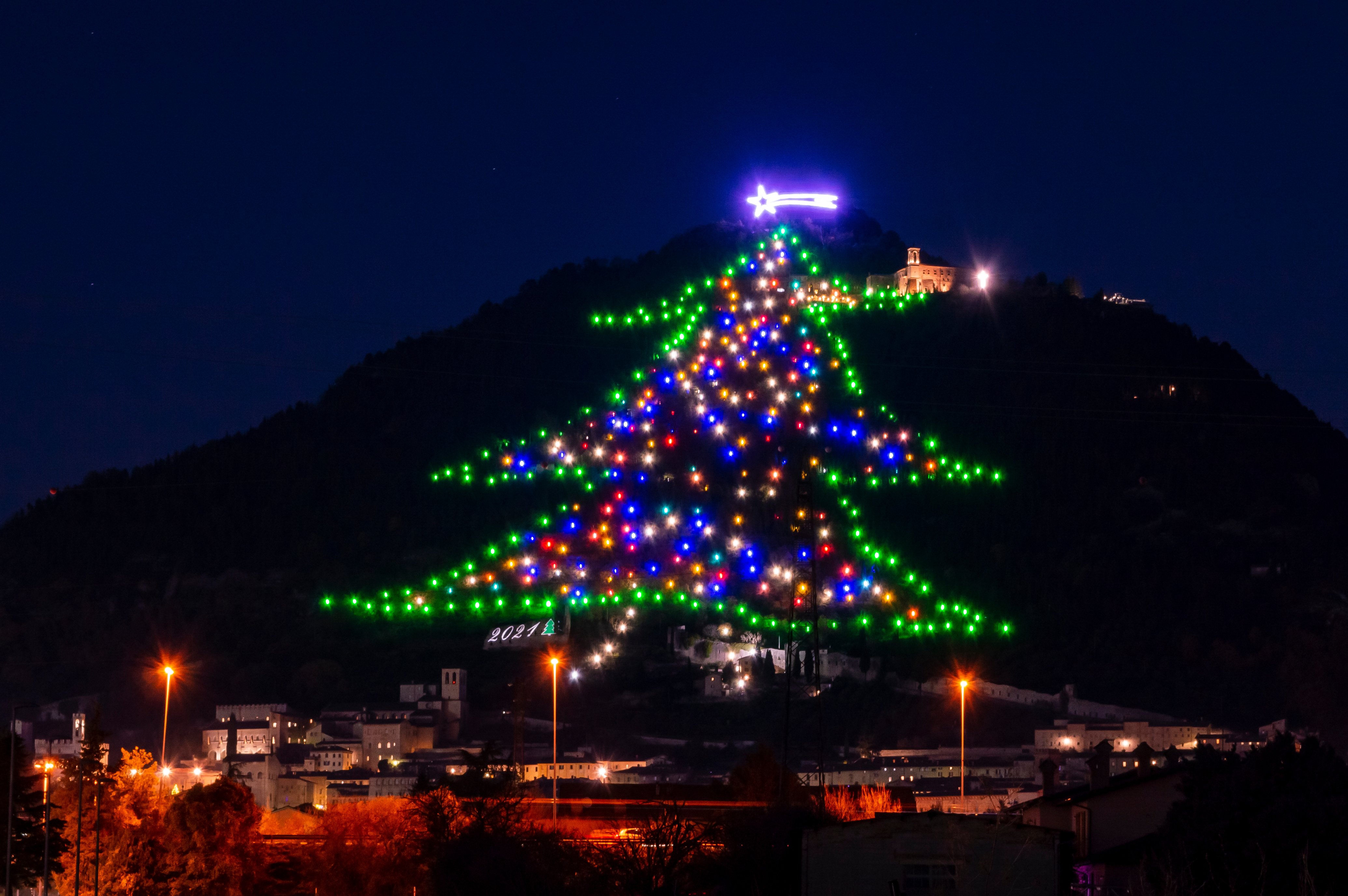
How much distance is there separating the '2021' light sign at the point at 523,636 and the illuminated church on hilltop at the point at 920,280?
65248 millimetres

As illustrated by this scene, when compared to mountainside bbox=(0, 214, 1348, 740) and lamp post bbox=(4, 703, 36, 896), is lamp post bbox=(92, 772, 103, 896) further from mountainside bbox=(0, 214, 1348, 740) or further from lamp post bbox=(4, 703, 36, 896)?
mountainside bbox=(0, 214, 1348, 740)

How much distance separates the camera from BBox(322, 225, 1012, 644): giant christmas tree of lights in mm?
136250

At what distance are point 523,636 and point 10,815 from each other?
110135 mm

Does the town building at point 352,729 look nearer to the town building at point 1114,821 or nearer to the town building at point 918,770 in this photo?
the town building at point 918,770

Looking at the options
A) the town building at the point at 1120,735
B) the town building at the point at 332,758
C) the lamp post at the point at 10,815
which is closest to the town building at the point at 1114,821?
the lamp post at the point at 10,815

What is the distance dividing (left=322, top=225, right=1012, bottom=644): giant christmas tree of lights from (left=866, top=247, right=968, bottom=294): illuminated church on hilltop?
40.6 m

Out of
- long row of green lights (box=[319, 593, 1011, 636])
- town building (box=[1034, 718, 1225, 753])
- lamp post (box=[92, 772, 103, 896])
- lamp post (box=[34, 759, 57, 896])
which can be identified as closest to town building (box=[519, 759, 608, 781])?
long row of green lights (box=[319, 593, 1011, 636])

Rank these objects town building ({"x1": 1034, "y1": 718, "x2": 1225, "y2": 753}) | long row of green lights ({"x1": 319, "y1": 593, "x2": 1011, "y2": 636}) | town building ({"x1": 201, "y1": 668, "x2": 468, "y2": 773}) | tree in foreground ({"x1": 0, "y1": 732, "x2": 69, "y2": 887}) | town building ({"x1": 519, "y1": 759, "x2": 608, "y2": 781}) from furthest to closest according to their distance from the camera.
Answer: long row of green lights ({"x1": 319, "y1": 593, "x2": 1011, "y2": 636})
town building ({"x1": 201, "y1": 668, "x2": 468, "y2": 773})
town building ({"x1": 1034, "y1": 718, "x2": 1225, "y2": 753})
town building ({"x1": 519, "y1": 759, "x2": 608, "y2": 781})
tree in foreground ({"x1": 0, "y1": 732, "x2": 69, "y2": 887})

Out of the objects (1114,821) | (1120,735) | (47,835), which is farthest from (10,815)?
(1120,735)

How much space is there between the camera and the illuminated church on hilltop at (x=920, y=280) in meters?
196

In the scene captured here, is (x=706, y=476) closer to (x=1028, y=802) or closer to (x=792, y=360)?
(x=792, y=360)

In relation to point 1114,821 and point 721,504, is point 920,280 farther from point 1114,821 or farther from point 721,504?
point 1114,821

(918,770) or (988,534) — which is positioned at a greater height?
(988,534)

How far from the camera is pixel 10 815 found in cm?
3725
